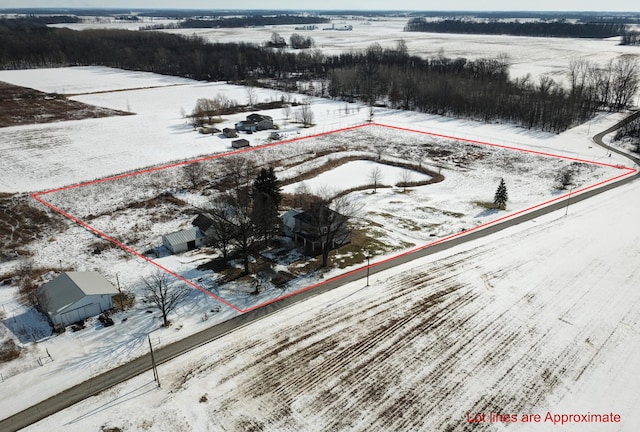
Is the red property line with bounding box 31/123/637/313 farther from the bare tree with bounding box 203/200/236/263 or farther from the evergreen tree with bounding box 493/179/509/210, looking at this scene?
the bare tree with bounding box 203/200/236/263

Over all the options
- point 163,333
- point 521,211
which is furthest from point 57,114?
Result: point 521,211

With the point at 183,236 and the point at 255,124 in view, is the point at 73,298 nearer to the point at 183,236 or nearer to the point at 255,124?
the point at 183,236

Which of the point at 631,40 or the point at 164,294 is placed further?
the point at 631,40

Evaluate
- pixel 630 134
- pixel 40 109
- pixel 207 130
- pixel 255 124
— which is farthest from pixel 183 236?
pixel 40 109

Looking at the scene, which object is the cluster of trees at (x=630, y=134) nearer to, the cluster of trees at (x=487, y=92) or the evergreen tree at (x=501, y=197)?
the cluster of trees at (x=487, y=92)

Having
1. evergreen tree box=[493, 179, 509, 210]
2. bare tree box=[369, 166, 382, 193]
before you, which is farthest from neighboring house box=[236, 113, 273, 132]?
evergreen tree box=[493, 179, 509, 210]

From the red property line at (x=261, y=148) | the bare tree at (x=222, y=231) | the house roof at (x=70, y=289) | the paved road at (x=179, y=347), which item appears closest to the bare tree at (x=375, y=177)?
the red property line at (x=261, y=148)

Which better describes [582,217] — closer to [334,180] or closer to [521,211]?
[521,211]
